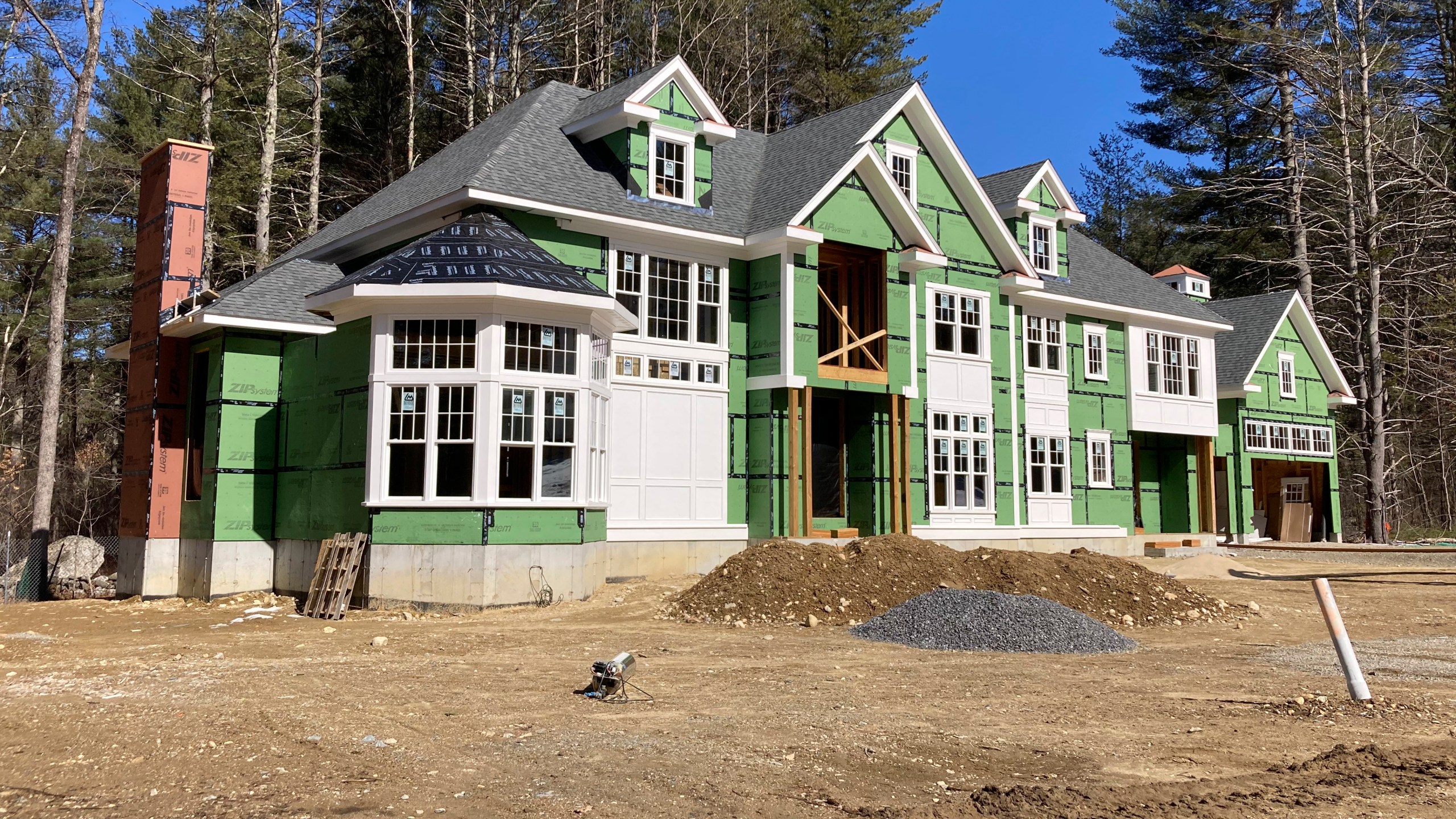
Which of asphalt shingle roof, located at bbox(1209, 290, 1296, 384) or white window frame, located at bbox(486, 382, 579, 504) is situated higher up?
asphalt shingle roof, located at bbox(1209, 290, 1296, 384)

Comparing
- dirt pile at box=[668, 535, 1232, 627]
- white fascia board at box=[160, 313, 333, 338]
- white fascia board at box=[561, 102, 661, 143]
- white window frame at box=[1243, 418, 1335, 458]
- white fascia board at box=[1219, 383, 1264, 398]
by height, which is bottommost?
dirt pile at box=[668, 535, 1232, 627]

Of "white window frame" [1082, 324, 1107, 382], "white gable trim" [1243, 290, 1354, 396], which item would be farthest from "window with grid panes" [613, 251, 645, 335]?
"white gable trim" [1243, 290, 1354, 396]

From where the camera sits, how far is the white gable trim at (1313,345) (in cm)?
3544

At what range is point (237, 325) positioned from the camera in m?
19.2

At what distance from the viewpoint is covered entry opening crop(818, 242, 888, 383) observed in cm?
2270

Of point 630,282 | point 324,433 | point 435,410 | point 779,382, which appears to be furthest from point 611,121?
point 324,433

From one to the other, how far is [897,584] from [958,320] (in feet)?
33.3

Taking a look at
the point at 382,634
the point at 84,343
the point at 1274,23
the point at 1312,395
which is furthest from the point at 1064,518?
the point at 84,343

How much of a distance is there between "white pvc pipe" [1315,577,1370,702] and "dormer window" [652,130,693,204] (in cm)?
1485

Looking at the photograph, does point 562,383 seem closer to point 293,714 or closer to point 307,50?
point 293,714

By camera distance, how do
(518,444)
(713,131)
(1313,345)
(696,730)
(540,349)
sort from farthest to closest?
(1313,345) < (713,131) < (540,349) < (518,444) < (696,730)

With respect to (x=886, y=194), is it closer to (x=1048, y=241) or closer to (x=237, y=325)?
(x=1048, y=241)

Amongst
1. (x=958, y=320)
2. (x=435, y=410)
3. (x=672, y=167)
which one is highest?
(x=672, y=167)

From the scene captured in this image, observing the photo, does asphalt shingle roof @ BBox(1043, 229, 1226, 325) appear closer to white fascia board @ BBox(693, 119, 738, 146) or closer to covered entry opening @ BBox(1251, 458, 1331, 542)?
covered entry opening @ BBox(1251, 458, 1331, 542)
